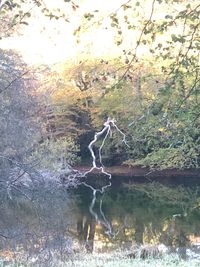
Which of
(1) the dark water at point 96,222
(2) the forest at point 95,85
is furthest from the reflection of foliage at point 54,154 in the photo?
(1) the dark water at point 96,222

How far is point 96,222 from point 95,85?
4523 millimetres

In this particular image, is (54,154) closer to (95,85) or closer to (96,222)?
(96,222)

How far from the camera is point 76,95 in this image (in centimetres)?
2509

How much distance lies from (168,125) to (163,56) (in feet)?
2.31

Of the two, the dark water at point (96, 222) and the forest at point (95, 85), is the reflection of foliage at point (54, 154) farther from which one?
the dark water at point (96, 222)

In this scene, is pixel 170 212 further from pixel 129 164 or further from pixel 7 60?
pixel 129 164

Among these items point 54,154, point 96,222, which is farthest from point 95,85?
point 54,154

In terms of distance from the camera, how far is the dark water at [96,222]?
10352 mm

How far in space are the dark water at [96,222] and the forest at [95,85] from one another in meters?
0.84

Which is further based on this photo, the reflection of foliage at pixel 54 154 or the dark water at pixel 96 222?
the reflection of foliage at pixel 54 154

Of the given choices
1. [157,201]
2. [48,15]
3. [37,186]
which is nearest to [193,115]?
[48,15]

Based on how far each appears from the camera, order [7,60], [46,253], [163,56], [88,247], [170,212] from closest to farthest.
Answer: [163,56]
[46,253]
[88,247]
[7,60]
[170,212]

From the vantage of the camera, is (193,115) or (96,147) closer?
(193,115)

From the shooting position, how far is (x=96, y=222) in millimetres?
13914
